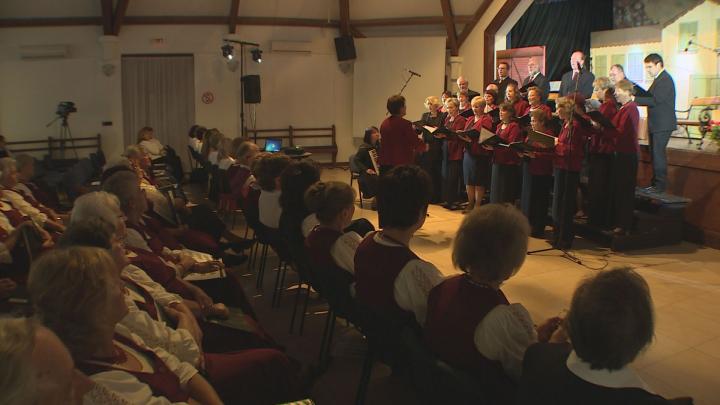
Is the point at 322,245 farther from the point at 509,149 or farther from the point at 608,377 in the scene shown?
the point at 509,149

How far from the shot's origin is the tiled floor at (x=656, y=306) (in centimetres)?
309

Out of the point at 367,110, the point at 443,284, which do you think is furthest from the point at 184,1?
the point at 443,284

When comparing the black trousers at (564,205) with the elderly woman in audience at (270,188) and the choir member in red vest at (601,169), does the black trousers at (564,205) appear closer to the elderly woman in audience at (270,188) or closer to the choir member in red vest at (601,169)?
the choir member in red vest at (601,169)

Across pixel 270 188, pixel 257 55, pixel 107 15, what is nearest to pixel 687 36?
pixel 257 55

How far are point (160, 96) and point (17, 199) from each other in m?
7.27

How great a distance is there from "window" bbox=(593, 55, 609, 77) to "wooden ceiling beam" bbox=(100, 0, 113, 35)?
9583 millimetres

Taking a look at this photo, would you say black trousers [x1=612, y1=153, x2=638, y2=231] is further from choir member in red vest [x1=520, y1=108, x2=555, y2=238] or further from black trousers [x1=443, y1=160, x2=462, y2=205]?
black trousers [x1=443, y1=160, x2=462, y2=205]

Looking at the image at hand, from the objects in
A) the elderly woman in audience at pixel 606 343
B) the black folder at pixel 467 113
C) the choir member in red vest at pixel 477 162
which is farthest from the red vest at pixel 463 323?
the black folder at pixel 467 113

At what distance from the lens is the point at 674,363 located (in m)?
3.32

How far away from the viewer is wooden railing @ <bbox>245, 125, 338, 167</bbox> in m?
12.1

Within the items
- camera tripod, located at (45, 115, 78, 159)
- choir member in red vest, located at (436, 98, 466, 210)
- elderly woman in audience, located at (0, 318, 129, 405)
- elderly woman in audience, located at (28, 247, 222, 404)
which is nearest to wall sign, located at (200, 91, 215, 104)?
camera tripod, located at (45, 115, 78, 159)

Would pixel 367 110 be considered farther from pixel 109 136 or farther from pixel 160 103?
pixel 109 136

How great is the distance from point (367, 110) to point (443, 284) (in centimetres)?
1030

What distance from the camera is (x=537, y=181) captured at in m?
6.11
